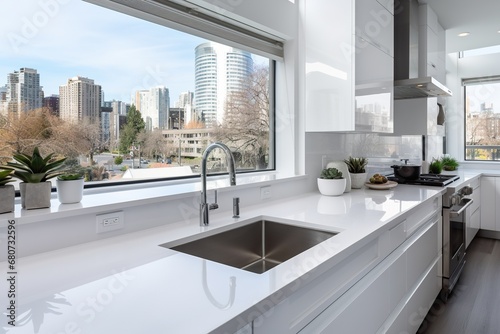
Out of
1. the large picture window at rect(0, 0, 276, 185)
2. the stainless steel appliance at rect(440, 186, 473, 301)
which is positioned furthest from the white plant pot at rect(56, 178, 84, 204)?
the stainless steel appliance at rect(440, 186, 473, 301)

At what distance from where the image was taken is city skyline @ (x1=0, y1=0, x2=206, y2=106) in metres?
1.29

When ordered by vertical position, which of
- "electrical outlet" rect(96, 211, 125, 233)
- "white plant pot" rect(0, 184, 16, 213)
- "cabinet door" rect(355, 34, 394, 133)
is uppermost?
"cabinet door" rect(355, 34, 394, 133)

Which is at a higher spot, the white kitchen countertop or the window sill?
the window sill

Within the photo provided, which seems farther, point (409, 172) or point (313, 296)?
point (409, 172)

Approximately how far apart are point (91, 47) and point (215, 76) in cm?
79

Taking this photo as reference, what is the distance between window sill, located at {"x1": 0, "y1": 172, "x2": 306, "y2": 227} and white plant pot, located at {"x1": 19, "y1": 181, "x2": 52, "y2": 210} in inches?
0.9

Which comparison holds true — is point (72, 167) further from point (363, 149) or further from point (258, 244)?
point (363, 149)

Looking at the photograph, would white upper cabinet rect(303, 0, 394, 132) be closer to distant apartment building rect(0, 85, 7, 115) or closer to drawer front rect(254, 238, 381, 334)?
drawer front rect(254, 238, 381, 334)

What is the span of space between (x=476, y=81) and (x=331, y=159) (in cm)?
387

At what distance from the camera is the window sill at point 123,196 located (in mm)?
1102

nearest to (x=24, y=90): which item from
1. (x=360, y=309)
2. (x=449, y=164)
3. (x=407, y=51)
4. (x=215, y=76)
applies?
(x=215, y=76)

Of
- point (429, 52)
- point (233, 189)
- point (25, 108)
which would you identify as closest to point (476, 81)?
point (429, 52)

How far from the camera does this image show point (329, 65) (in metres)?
2.24

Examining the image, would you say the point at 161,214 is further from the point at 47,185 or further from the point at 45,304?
the point at 45,304
